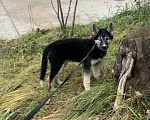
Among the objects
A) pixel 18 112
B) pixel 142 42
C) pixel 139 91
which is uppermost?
pixel 142 42

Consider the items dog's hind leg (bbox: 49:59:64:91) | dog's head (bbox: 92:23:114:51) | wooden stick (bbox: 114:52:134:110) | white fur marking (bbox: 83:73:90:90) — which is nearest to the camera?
wooden stick (bbox: 114:52:134:110)

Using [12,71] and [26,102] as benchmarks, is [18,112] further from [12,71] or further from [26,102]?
[12,71]

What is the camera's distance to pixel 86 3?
10.8 m

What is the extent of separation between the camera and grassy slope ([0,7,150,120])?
431cm

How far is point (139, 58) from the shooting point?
172 inches

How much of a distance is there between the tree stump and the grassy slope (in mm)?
145

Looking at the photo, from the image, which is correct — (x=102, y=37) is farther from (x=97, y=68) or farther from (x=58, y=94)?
(x=58, y=94)

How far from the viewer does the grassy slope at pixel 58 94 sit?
4312mm

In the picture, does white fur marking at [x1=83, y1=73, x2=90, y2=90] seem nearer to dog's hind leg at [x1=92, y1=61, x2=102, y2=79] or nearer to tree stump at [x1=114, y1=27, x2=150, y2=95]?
dog's hind leg at [x1=92, y1=61, x2=102, y2=79]

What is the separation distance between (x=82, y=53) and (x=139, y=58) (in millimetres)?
1092

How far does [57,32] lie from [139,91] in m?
3.73

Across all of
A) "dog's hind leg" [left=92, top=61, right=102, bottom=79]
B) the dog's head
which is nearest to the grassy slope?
"dog's hind leg" [left=92, top=61, right=102, bottom=79]

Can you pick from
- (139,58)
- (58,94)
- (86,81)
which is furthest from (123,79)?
(58,94)

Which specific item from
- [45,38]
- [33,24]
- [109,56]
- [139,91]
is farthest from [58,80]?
[33,24]
